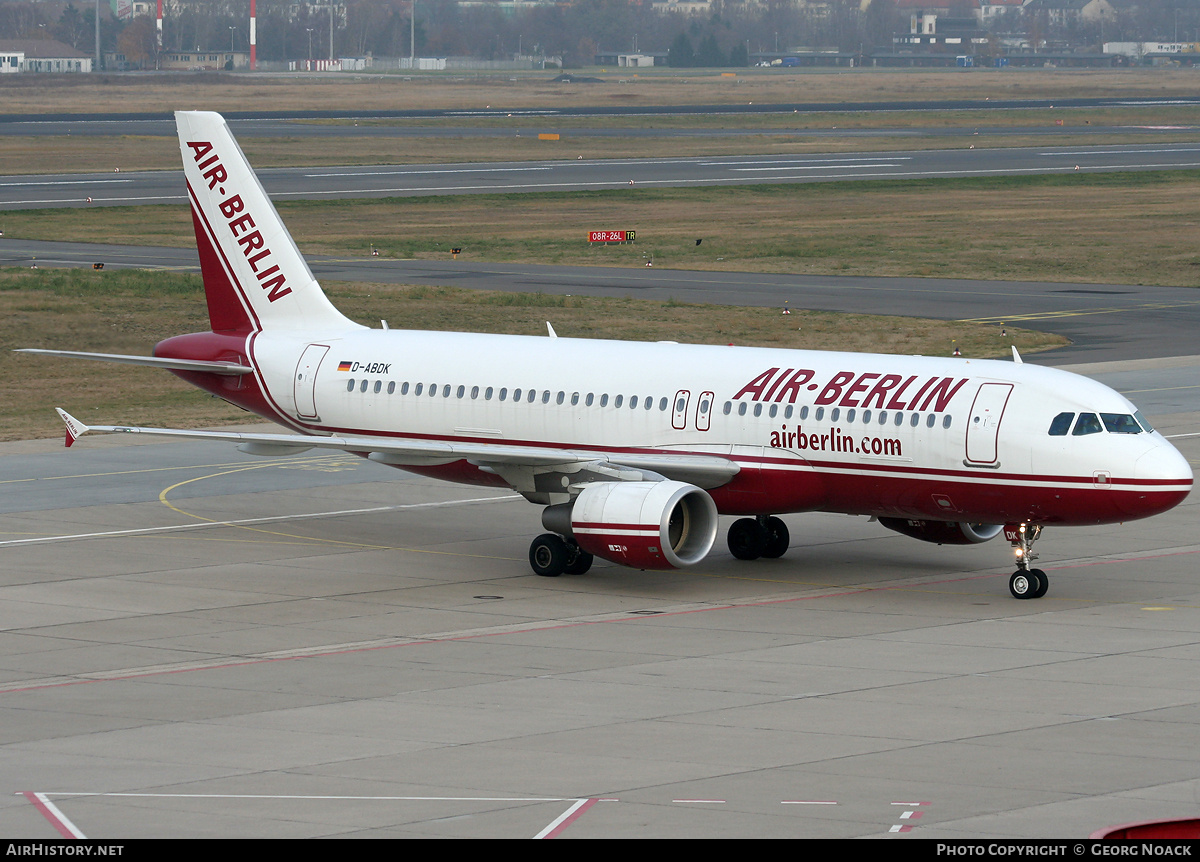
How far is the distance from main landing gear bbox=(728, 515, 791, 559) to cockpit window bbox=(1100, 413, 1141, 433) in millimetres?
7824

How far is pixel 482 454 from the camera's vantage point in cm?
3694

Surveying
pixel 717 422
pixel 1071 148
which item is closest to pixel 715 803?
pixel 717 422

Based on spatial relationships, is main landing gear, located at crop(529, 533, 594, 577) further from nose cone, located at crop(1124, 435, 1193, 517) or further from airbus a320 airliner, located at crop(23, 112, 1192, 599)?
nose cone, located at crop(1124, 435, 1193, 517)

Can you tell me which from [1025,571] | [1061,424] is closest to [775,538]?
[1025,571]

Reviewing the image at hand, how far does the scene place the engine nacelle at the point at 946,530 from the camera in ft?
121

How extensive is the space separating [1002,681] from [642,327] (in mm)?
46459

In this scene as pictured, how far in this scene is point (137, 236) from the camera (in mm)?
106062

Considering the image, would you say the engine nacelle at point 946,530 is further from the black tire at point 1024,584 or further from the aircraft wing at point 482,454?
the aircraft wing at point 482,454

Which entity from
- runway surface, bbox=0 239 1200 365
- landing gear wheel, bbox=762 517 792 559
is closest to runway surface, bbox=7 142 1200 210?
runway surface, bbox=0 239 1200 365

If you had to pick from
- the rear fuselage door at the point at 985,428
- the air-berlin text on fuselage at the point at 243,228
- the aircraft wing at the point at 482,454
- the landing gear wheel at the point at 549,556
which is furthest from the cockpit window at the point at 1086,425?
the air-berlin text on fuselage at the point at 243,228

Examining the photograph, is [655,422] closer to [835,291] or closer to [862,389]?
[862,389]

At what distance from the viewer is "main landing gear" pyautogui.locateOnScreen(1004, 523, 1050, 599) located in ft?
113

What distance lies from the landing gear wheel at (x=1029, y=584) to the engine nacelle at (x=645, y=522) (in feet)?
18.6
